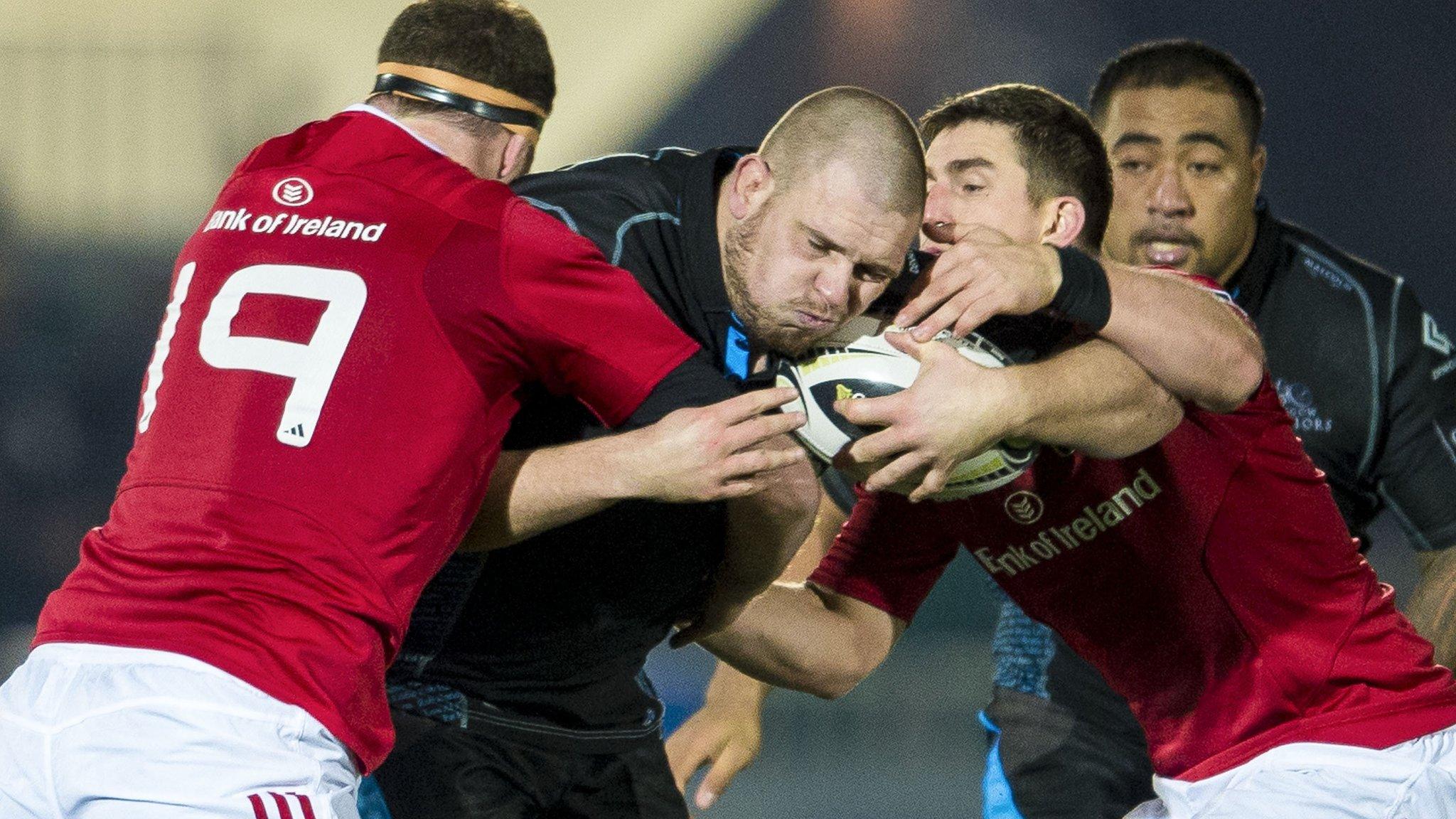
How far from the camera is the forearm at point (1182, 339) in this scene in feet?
7.34

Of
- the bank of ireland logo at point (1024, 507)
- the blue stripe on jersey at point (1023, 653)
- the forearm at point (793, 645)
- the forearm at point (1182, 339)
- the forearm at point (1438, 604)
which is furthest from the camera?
the blue stripe on jersey at point (1023, 653)

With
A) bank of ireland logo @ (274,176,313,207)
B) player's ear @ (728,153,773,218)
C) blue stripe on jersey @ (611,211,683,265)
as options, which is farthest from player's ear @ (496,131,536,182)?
bank of ireland logo @ (274,176,313,207)

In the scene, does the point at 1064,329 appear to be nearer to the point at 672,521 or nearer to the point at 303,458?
the point at 672,521

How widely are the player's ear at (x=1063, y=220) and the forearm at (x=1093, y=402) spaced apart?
41 cm

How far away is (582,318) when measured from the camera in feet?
6.66

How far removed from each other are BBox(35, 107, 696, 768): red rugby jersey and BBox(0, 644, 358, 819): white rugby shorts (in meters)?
0.03

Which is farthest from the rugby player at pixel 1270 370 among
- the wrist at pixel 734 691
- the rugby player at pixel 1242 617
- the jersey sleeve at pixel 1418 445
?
the rugby player at pixel 1242 617

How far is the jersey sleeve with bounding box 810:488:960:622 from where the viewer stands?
9.52 feet

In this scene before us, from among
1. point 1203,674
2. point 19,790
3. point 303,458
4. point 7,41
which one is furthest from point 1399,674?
point 7,41

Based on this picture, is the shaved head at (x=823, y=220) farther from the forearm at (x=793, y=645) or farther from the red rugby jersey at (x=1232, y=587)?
the forearm at (x=793, y=645)

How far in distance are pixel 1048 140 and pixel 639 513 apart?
928mm

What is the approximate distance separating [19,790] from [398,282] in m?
0.75

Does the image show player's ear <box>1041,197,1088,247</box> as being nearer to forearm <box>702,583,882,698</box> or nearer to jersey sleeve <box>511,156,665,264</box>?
jersey sleeve <box>511,156,665,264</box>

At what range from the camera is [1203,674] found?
8.06 feet
